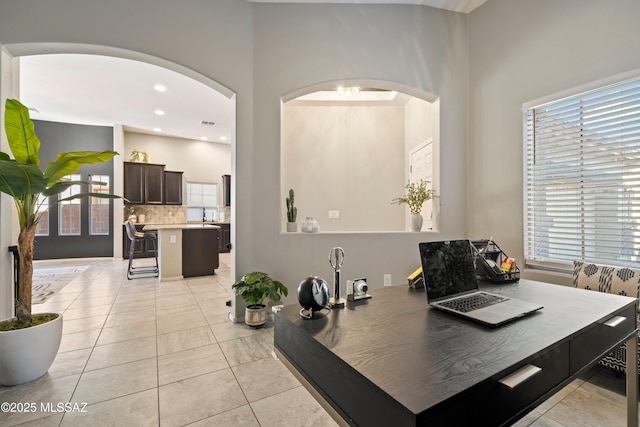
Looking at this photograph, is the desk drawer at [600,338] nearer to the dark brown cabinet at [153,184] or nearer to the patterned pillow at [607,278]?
the patterned pillow at [607,278]

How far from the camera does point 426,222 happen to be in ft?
A: 14.2

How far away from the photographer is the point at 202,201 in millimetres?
9328

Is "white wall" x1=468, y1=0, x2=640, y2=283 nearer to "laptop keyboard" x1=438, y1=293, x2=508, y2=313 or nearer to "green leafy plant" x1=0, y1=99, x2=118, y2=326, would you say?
"laptop keyboard" x1=438, y1=293, x2=508, y2=313

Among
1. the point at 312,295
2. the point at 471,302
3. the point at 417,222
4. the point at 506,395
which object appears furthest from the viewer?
the point at 417,222

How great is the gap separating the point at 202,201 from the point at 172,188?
109 centimetres

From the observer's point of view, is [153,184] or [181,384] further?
[153,184]

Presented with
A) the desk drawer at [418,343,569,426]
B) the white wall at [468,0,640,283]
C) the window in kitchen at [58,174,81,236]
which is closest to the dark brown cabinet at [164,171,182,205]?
the window in kitchen at [58,174,81,236]

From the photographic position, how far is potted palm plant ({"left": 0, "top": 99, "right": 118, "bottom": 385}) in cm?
192

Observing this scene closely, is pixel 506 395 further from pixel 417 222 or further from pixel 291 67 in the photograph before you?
pixel 291 67

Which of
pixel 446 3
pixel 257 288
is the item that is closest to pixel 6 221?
pixel 257 288

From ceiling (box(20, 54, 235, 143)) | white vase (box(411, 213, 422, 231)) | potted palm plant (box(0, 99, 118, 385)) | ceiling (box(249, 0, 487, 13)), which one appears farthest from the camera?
ceiling (box(20, 54, 235, 143))

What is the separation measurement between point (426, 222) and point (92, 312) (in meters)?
4.63

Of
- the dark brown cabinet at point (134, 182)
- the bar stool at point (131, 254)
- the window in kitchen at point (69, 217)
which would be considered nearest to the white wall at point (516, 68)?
the bar stool at point (131, 254)

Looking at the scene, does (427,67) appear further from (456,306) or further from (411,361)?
(411,361)
